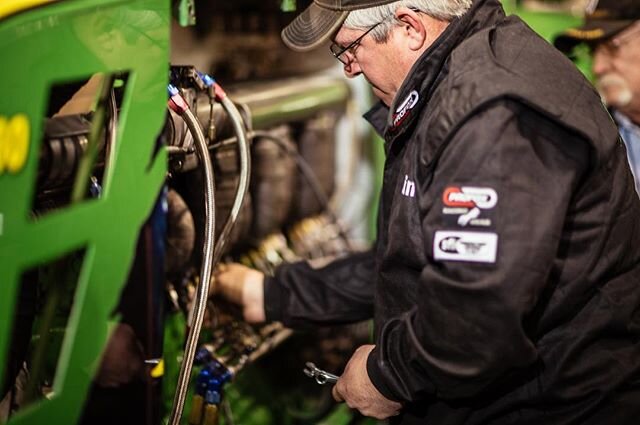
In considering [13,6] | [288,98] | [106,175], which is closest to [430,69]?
[106,175]

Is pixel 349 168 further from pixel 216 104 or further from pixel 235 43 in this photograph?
pixel 216 104

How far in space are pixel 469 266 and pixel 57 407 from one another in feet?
2.34

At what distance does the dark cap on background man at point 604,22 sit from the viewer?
3.18 metres

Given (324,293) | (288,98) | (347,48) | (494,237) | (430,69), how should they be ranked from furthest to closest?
1. (288,98)
2. (324,293)
3. (347,48)
4. (430,69)
5. (494,237)

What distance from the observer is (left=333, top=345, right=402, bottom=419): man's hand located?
1.66 metres

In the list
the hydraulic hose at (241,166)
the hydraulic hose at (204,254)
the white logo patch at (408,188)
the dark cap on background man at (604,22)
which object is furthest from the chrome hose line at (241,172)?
the dark cap on background man at (604,22)

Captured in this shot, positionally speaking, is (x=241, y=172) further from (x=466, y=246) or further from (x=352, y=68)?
(x=466, y=246)

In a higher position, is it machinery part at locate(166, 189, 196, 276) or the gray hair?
the gray hair

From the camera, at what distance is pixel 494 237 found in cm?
139

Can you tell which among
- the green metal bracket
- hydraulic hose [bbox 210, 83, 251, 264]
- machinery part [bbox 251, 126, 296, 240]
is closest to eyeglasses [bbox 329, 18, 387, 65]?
hydraulic hose [bbox 210, 83, 251, 264]

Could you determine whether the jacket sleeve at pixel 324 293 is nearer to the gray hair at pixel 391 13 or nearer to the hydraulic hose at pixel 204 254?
the hydraulic hose at pixel 204 254

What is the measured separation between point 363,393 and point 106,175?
25.0 inches

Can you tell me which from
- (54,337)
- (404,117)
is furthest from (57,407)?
(404,117)

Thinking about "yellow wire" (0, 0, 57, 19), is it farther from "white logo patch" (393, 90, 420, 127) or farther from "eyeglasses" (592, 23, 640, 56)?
"eyeglasses" (592, 23, 640, 56)
